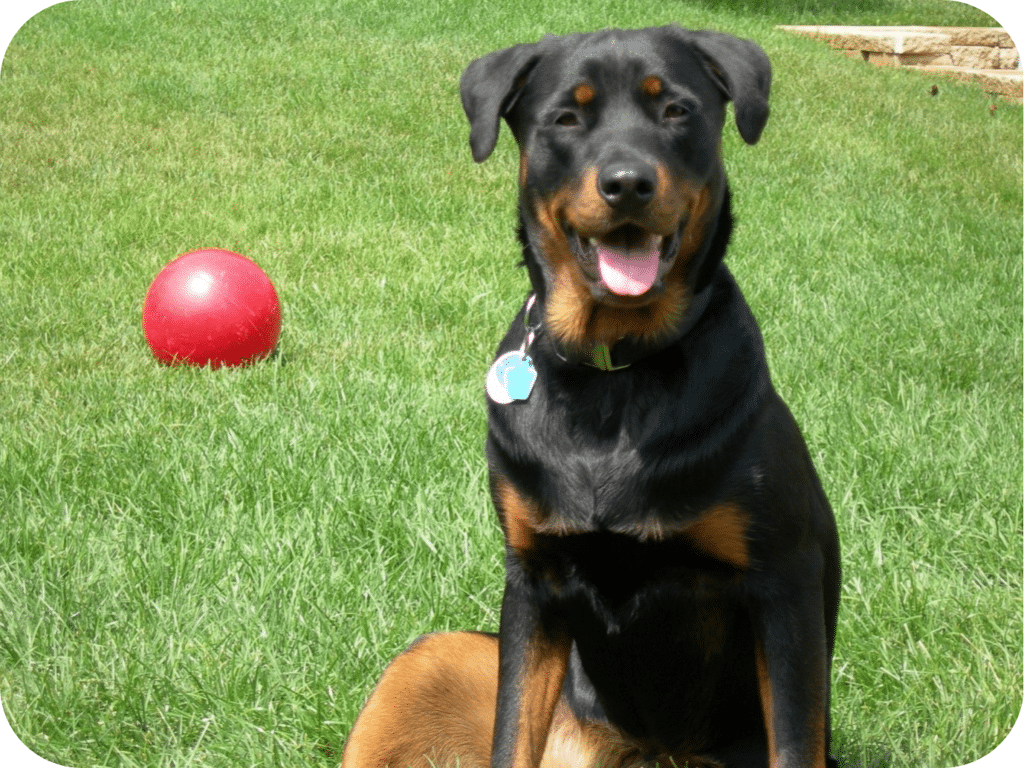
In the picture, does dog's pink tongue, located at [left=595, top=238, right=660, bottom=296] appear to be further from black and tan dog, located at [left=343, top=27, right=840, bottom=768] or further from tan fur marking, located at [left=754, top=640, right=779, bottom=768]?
tan fur marking, located at [left=754, top=640, right=779, bottom=768]

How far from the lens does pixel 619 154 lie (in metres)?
2.27

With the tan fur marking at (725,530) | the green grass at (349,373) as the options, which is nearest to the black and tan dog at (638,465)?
the tan fur marking at (725,530)

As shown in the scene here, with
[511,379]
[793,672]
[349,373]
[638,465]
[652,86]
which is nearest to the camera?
[793,672]

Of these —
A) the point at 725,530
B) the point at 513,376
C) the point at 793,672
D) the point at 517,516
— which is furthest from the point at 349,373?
the point at 793,672

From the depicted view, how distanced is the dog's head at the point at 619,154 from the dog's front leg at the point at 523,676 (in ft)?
1.86

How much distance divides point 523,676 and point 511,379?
2.07ft

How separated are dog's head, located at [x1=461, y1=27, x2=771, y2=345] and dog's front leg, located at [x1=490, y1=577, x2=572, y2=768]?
57 cm

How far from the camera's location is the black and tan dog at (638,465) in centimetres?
224

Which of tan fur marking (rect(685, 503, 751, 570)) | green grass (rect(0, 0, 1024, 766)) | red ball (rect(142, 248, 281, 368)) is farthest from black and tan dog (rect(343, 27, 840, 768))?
red ball (rect(142, 248, 281, 368))

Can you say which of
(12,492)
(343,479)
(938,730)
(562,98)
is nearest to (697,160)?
(562,98)

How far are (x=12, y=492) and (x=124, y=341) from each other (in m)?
1.86

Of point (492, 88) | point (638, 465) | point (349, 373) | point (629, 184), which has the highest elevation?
point (492, 88)

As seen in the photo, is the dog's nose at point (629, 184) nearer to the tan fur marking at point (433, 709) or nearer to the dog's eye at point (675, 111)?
the dog's eye at point (675, 111)

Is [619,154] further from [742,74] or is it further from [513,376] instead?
[513,376]
